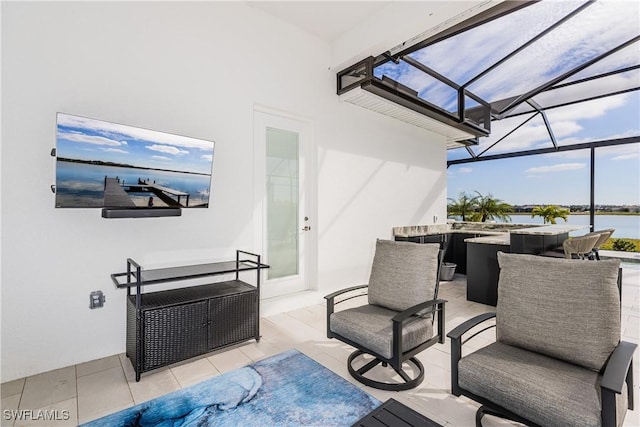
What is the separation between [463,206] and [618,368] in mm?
7214

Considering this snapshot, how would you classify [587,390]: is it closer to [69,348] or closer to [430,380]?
[430,380]

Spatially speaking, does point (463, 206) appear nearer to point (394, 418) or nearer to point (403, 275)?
point (403, 275)

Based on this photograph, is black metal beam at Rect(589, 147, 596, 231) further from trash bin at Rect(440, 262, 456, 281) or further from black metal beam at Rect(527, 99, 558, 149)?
trash bin at Rect(440, 262, 456, 281)

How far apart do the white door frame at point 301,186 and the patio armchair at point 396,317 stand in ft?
5.19

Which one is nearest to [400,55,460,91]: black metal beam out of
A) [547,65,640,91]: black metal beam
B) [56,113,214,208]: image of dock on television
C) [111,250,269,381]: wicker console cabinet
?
[547,65,640,91]: black metal beam

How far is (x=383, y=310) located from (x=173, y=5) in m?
3.50

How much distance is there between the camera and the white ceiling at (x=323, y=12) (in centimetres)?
354

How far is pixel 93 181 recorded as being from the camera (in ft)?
7.79

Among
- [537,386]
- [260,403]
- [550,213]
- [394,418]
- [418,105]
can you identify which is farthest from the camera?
A: [550,213]

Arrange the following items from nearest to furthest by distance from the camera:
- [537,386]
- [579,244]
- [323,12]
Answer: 1. [537,386]
2. [579,244]
3. [323,12]

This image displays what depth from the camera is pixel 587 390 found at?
138 centimetres

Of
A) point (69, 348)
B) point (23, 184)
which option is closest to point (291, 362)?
point (69, 348)

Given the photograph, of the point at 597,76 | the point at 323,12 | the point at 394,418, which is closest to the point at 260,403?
the point at 394,418

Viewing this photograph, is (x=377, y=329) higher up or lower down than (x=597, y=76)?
lower down
